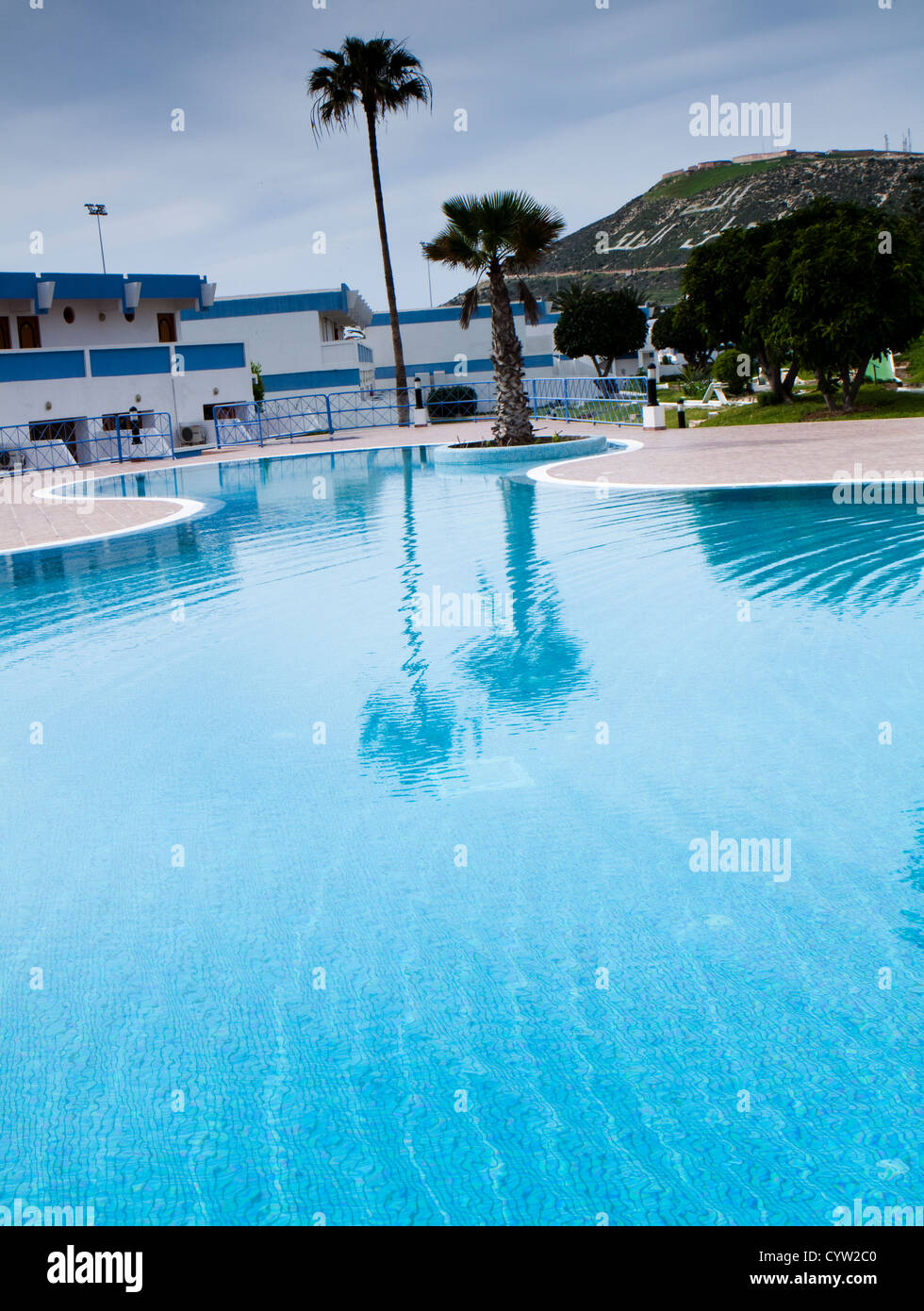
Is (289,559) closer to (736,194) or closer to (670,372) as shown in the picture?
(670,372)

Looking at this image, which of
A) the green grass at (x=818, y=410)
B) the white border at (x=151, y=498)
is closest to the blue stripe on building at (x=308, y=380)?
the white border at (x=151, y=498)

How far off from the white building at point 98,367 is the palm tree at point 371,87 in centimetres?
754

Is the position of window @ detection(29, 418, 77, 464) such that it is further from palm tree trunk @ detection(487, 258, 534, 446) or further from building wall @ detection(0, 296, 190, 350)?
palm tree trunk @ detection(487, 258, 534, 446)

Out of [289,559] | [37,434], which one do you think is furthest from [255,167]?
[289,559]

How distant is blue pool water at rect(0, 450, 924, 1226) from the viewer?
3.24 metres

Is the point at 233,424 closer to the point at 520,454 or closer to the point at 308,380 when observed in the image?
the point at 308,380

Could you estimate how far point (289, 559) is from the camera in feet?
43.8

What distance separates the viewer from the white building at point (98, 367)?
119 feet

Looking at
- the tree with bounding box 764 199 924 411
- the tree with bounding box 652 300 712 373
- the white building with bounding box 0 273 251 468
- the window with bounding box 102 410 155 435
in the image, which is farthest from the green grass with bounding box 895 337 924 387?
the window with bounding box 102 410 155 435

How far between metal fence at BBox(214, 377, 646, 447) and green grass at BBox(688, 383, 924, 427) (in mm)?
2637

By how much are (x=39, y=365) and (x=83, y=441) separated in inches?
232
